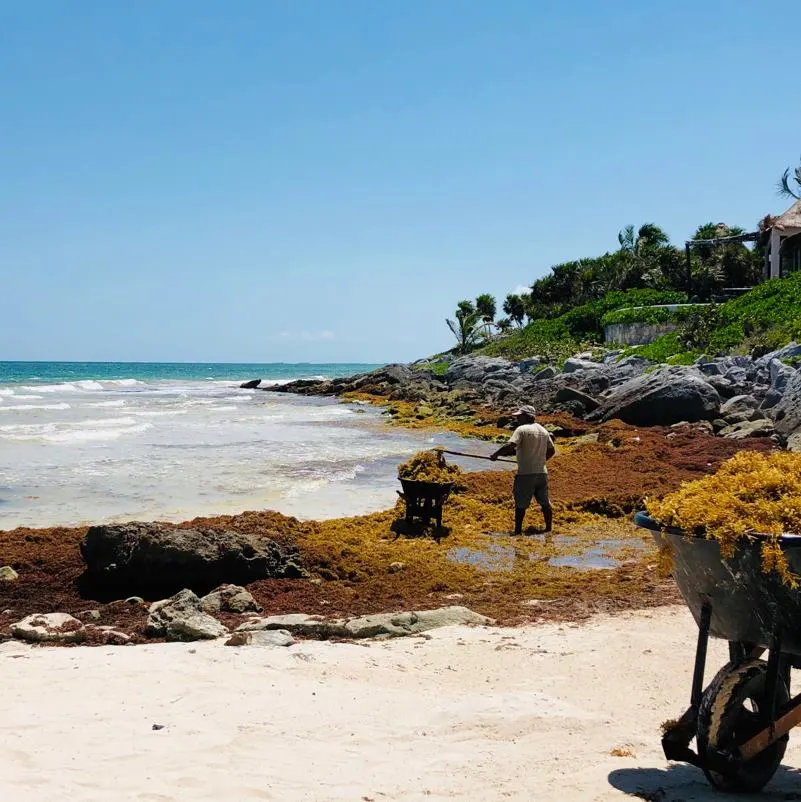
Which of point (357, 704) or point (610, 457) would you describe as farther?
point (610, 457)

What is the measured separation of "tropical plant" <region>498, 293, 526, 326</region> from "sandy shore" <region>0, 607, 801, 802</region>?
79410 millimetres

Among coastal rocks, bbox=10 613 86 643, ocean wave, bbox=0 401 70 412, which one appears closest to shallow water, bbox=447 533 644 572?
coastal rocks, bbox=10 613 86 643

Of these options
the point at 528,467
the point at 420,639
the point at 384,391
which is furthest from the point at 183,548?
the point at 384,391

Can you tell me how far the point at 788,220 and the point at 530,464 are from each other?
135ft

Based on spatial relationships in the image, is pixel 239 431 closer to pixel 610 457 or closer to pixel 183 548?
pixel 610 457

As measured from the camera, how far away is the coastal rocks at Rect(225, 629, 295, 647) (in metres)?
7.14

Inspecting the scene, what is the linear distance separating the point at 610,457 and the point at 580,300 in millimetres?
59274

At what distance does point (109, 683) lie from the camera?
6.00m

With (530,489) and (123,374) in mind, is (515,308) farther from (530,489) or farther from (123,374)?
(530,489)

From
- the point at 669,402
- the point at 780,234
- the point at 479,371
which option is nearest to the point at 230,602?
the point at 669,402

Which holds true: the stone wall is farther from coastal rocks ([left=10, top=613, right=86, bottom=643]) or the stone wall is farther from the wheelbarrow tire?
the wheelbarrow tire

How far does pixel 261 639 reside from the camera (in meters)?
7.24

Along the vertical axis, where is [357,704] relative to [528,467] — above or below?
below

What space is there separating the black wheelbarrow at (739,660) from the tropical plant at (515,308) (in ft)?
269
